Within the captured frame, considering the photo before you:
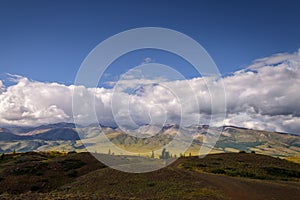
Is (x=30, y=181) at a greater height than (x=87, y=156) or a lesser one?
lesser

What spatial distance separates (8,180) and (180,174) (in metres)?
34.4

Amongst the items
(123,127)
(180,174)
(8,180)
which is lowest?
(8,180)

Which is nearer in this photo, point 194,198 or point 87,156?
point 194,198

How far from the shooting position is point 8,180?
57.0m

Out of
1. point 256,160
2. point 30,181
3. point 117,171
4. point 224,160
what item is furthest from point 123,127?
point 256,160

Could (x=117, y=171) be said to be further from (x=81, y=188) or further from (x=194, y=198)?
(x=194, y=198)

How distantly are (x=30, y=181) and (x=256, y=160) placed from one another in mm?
53237

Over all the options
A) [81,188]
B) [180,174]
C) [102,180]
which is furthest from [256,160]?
[81,188]

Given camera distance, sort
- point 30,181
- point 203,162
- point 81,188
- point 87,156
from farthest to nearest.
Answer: point 87,156 < point 203,162 < point 30,181 < point 81,188

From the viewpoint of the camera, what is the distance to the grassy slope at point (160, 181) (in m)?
39.3

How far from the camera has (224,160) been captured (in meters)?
71.7

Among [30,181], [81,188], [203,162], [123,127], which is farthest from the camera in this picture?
[203,162]

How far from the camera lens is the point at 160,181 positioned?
47.1 metres

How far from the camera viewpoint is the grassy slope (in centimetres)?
3931
